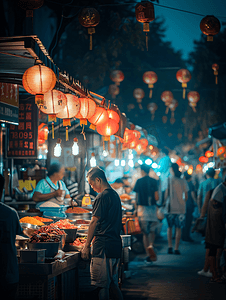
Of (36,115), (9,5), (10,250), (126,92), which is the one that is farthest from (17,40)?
(126,92)

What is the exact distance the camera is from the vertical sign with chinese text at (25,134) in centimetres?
991

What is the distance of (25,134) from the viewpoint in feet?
33.3

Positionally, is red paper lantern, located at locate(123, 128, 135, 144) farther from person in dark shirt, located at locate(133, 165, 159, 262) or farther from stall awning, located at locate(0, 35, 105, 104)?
stall awning, located at locate(0, 35, 105, 104)

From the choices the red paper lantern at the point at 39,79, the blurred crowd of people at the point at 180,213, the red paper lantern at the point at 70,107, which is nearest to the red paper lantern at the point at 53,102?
the red paper lantern at the point at 70,107

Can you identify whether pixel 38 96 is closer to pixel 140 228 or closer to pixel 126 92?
pixel 140 228

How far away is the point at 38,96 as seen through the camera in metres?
6.35

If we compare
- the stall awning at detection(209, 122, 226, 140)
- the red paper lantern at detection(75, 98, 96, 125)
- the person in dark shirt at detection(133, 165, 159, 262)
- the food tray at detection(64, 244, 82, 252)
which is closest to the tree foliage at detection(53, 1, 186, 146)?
the stall awning at detection(209, 122, 226, 140)

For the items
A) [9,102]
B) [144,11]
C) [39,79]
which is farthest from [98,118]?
[144,11]

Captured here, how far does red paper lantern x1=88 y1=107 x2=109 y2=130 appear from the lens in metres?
9.02

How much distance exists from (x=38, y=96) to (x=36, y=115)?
11.9 feet

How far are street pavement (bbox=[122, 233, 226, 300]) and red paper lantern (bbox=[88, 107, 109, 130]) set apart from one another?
11.7ft

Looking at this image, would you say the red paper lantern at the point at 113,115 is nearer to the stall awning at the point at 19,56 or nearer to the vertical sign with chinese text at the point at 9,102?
the vertical sign with chinese text at the point at 9,102

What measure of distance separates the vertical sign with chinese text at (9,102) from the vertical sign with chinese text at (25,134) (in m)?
1.03

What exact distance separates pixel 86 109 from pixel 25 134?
7.88ft
